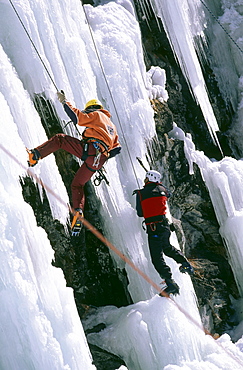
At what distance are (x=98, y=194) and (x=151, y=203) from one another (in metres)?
0.63

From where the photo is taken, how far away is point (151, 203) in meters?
6.90

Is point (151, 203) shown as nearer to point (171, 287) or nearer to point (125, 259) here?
point (125, 259)

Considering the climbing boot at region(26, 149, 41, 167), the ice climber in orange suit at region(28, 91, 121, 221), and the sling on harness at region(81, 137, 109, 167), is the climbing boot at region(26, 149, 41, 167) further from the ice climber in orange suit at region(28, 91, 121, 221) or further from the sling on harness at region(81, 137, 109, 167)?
the sling on harness at region(81, 137, 109, 167)

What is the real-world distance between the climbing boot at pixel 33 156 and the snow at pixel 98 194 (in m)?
0.10

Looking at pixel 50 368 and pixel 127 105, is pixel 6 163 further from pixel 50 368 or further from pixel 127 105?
pixel 127 105

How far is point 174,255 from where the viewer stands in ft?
22.7

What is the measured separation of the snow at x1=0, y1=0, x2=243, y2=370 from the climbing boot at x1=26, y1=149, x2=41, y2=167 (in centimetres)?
10

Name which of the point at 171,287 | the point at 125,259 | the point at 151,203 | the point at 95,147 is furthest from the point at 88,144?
the point at 171,287

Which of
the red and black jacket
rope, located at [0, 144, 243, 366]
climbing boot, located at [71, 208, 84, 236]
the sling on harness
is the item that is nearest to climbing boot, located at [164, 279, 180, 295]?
rope, located at [0, 144, 243, 366]

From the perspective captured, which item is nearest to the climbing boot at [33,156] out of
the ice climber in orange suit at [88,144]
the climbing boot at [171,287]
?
the ice climber in orange suit at [88,144]

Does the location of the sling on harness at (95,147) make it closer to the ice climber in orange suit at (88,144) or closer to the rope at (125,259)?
the ice climber in orange suit at (88,144)

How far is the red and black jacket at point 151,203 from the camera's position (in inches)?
270

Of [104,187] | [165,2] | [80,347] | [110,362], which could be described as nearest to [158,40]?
[165,2]

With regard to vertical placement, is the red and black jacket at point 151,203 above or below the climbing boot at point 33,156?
below
